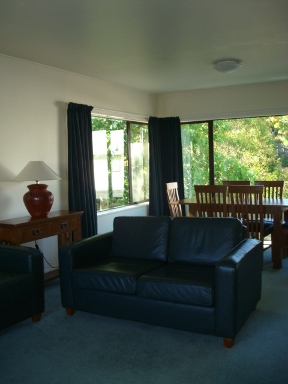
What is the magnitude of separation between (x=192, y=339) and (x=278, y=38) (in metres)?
2.96

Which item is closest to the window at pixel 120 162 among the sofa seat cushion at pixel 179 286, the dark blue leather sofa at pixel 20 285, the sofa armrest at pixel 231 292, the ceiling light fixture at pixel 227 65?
the ceiling light fixture at pixel 227 65

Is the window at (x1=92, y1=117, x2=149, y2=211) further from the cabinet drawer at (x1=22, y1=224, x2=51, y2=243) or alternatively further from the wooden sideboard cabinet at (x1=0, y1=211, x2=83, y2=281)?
the cabinet drawer at (x1=22, y1=224, x2=51, y2=243)

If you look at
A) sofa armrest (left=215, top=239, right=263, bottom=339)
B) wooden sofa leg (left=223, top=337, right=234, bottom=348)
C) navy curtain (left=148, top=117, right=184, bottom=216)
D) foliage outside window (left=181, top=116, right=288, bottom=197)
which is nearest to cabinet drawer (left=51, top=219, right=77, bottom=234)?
sofa armrest (left=215, top=239, right=263, bottom=339)

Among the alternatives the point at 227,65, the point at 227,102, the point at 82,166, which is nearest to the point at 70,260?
the point at 82,166

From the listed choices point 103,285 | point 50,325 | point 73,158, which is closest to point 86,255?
point 103,285

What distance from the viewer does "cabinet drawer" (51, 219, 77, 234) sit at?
428 cm

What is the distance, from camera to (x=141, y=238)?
377 centimetres

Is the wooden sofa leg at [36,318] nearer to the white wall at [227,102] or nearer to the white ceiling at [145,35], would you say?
the white ceiling at [145,35]

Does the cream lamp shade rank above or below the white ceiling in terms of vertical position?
A: below

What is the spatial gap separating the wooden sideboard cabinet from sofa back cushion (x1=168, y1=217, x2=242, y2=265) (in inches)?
52.9

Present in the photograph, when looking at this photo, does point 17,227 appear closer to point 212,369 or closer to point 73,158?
point 73,158

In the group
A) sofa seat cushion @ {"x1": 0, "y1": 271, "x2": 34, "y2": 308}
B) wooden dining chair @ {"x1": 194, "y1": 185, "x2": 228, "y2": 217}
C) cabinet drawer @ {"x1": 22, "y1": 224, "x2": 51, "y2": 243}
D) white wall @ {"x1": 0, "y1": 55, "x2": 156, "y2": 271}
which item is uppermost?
white wall @ {"x1": 0, "y1": 55, "x2": 156, "y2": 271}

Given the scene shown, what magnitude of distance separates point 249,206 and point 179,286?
210 centimetres

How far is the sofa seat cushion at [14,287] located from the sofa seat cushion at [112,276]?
1.25ft
